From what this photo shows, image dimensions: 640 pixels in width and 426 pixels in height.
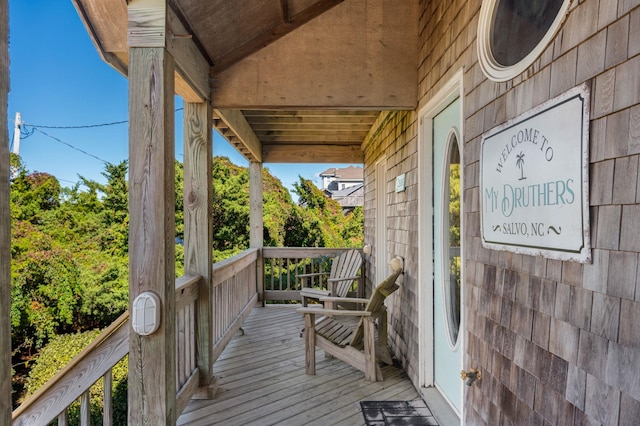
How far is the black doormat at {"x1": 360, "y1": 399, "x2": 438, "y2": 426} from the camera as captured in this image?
8.05 ft

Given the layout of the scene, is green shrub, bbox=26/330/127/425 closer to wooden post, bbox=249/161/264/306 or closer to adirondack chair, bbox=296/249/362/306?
wooden post, bbox=249/161/264/306

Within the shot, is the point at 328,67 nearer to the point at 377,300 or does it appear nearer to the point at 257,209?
the point at 377,300

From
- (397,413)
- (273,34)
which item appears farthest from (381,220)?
(273,34)

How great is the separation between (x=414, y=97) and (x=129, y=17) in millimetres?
2024

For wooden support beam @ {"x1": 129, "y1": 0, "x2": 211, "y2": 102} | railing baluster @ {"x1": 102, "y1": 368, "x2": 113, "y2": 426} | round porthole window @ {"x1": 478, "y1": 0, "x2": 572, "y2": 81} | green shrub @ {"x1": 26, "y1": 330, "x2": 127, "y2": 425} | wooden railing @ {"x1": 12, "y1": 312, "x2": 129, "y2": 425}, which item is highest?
wooden support beam @ {"x1": 129, "y1": 0, "x2": 211, "y2": 102}

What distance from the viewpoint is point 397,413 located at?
2.57m

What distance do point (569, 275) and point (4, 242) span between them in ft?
5.00

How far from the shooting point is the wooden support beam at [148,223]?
1.91m

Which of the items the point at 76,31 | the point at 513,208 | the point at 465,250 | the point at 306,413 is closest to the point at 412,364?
the point at 306,413

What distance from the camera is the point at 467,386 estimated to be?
1996 millimetres

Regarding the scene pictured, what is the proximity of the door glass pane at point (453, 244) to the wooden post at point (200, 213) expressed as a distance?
1788mm

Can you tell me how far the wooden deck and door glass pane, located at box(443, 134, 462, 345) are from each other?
0.82 m

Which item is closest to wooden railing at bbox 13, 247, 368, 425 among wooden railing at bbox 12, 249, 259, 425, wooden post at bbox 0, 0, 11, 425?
wooden railing at bbox 12, 249, 259, 425

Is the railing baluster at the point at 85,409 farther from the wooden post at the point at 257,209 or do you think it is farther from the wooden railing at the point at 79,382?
the wooden post at the point at 257,209
